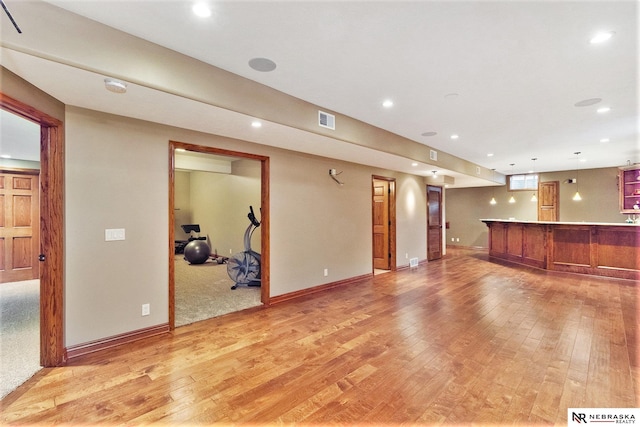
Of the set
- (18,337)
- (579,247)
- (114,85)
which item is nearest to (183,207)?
(18,337)

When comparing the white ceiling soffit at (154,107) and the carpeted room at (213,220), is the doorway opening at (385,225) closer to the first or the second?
the white ceiling soffit at (154,107)

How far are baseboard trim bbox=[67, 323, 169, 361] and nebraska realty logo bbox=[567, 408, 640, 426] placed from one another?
3.67 meters

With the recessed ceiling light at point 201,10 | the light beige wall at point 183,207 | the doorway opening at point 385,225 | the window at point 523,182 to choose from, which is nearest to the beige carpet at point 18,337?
the recessed ceiling light at point 201,10

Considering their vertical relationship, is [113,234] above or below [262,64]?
below

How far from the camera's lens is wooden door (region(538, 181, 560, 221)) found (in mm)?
9172

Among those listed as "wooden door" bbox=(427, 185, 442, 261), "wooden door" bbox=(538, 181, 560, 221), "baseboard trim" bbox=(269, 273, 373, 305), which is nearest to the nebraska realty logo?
"baseboard trim" bbox=(269, 273, 373, 305)

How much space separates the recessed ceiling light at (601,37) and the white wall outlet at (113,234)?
14.8 ft

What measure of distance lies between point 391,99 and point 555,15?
1591 millimetres

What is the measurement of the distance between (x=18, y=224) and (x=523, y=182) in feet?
44.8

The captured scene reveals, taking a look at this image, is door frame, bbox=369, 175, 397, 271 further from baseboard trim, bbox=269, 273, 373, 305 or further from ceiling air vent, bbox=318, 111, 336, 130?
ceiling air vent, bbox=318, 111, 336, 130

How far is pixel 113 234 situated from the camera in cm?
288

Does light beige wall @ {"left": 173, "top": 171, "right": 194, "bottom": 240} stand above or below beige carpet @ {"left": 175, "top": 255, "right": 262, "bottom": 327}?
above

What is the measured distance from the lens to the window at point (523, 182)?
378 inches

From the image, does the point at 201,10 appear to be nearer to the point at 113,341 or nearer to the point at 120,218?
the point at 120,218
